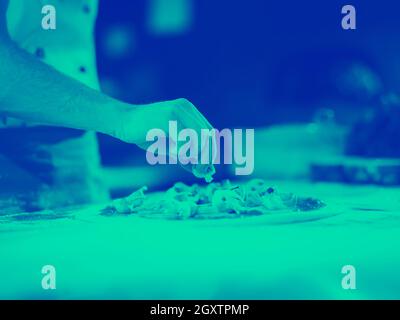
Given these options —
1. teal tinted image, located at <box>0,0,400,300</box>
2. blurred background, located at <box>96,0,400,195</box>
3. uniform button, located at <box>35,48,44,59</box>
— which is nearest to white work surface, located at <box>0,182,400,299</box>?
teal tinted image, located at <box>0,0,400,300</box>

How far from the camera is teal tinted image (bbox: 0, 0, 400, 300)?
4.09 feet

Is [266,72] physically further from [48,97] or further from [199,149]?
[48,97]

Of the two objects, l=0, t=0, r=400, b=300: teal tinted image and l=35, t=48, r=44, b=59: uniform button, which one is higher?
l=35, t=48, r=44, b=59: uniform button

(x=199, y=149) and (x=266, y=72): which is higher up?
(x=266, y=72)

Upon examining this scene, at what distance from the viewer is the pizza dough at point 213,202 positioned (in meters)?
1.25

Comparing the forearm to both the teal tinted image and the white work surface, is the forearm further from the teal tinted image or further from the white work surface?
the white work surface

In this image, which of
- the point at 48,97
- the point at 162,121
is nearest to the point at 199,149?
the point at 162,121

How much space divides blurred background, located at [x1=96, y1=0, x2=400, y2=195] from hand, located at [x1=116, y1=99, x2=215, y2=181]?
0.02 meters

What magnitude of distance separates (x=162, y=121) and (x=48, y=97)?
25 centimetres

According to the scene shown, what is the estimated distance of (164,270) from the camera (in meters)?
1.25

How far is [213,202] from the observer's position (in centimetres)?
126
